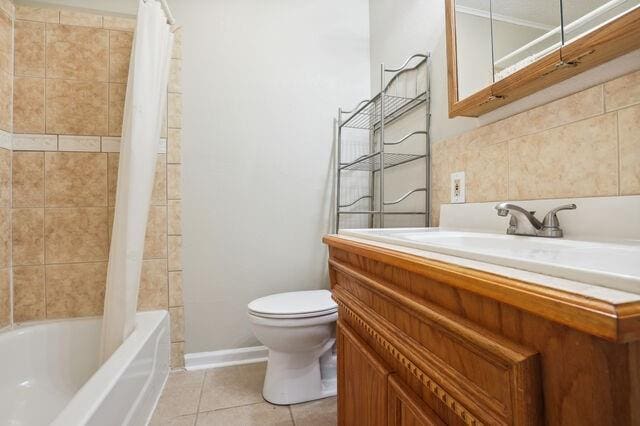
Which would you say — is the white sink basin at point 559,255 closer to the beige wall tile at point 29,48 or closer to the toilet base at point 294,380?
the toilet base at point 294,380

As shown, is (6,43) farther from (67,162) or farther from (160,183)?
(160,183)

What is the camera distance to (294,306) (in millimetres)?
1317

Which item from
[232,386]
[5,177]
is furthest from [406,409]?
[5,177]

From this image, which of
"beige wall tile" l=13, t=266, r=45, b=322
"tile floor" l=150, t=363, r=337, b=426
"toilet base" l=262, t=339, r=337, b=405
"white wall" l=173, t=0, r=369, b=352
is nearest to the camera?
"tile floor" l=150, t=363, r=337, b=426

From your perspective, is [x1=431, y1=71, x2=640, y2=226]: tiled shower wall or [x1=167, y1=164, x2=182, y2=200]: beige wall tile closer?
[x1=431, y1=71, x2=640, y2=226]: tiled shower wall

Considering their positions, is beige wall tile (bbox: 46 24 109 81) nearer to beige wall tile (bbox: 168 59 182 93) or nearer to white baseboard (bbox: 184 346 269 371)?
beige wall tile (bbox: 168 59 182 93)

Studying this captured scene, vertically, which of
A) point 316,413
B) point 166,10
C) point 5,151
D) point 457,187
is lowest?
point 316,413

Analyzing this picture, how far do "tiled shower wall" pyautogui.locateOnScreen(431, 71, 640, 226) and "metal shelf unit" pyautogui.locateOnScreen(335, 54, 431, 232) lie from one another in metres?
0.33

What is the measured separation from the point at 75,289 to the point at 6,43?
1222mm

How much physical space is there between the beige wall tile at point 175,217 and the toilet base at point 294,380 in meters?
0.83

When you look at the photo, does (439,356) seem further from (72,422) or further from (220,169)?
Result: (220,169)

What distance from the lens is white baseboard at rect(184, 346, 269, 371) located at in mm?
1587

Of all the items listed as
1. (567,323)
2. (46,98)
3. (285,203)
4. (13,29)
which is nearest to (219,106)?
(285,203)

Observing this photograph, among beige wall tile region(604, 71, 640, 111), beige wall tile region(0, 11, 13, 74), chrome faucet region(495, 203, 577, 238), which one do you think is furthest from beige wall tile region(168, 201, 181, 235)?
beige wall tile region(604, 71, 640, 111)
